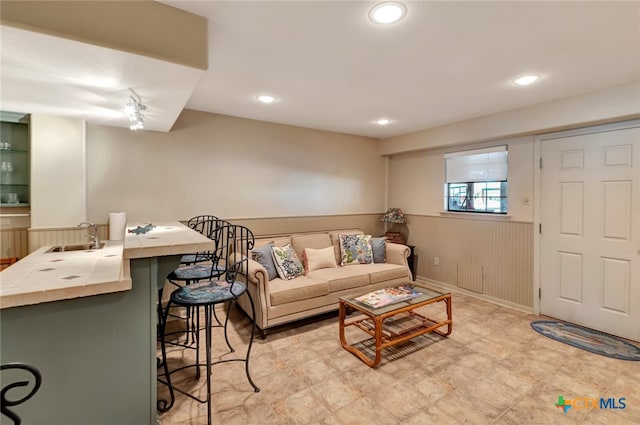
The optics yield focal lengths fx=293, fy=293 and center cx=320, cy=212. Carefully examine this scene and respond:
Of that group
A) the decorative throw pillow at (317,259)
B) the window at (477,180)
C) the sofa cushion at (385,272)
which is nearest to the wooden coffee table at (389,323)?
the sofa cushion at (385,272)

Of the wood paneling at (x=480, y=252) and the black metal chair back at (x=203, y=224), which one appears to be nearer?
the black metal chair back at (x=203, y=224)

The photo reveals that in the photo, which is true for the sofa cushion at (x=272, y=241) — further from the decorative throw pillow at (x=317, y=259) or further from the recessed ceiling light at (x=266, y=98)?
the recessed ceiling light at (x=266, y=98)

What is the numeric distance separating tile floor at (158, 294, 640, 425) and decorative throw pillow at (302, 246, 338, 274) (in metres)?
0.84

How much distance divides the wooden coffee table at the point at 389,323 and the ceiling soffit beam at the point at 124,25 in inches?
87.0

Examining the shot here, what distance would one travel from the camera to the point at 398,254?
411 centimetres

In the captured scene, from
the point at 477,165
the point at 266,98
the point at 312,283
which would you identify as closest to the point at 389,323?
the point at 312,283

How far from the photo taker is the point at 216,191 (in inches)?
147

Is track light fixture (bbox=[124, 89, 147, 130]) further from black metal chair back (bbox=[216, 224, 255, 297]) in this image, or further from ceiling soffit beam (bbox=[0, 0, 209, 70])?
black metal chair back (bbox=[216, 224, 255, 297])

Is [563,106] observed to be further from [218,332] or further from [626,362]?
[218,332]

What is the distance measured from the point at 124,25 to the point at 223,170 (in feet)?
7.48

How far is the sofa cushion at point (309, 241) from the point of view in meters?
3.88

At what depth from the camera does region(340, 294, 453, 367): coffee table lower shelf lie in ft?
7.92

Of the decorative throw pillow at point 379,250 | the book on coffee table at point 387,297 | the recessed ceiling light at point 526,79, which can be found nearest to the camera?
the recessed ceiling light at point 526,79

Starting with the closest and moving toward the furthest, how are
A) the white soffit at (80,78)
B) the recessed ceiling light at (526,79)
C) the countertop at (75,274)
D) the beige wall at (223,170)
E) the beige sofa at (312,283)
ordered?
the countertop at (75,274), the white soffit at (80,78), the recessed ceiling light at (526,79), the beige sofa at (312,283), the beige wall at (223,170)
